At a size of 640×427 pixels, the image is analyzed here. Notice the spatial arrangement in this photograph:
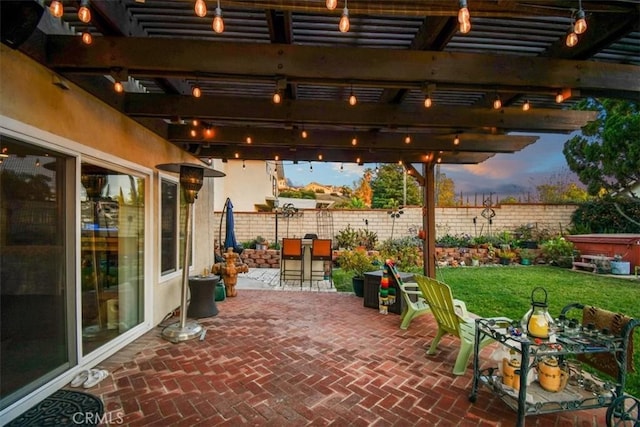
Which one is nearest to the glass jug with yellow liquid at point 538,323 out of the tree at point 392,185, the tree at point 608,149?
the tree at point 608,149

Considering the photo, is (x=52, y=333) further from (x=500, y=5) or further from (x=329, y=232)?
(x=329, y=232)

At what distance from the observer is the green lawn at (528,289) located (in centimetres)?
492

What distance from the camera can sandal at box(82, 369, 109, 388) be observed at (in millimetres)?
2697

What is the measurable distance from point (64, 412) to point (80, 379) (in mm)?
495

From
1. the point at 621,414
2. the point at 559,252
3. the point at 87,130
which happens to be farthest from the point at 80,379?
the point at 559,252

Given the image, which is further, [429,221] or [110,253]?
[429,221]

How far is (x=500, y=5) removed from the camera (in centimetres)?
189

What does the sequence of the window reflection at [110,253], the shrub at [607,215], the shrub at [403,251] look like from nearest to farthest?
1. the window reflection at [110,253]
2. the shrub at [403,251]
3. the shrub at [607,215]

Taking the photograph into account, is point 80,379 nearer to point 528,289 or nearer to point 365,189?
point 528,289

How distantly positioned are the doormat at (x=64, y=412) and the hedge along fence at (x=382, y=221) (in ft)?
26.1

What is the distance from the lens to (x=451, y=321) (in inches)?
123

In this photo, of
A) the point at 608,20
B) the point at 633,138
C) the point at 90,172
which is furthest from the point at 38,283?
the point at 633,138

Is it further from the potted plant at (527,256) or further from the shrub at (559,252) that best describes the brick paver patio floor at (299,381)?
the shrub at (559,252)

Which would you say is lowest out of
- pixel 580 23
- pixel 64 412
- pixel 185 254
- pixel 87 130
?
pixel 64 412
